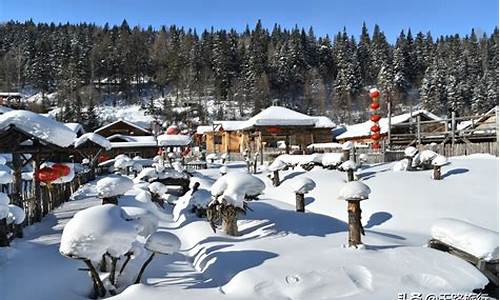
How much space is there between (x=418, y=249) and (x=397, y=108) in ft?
249

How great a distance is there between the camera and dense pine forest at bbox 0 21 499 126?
78.7 m

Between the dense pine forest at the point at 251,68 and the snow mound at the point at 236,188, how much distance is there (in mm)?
63570

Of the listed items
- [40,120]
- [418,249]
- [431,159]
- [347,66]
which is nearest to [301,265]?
[418,249]

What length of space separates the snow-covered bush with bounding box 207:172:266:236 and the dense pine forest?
63.5 metres

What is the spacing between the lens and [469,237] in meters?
6.67

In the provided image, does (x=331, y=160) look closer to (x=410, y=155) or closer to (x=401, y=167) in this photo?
(x=401, y=167)

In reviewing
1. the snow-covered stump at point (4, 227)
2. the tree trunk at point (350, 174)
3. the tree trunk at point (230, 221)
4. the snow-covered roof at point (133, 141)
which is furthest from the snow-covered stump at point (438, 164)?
the snow-covered roof at point (133, 141)

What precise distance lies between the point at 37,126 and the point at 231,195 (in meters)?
5.25

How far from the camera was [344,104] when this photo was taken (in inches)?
3211

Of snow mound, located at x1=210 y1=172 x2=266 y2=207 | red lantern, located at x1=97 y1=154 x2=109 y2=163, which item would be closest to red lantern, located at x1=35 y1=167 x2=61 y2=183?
snow mound, located at x1=210 y1=172 x2=266 y2=207

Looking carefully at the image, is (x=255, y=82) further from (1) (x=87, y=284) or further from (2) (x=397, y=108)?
(1) (x=87, y=284)

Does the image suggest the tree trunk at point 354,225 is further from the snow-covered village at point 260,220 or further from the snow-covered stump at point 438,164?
the snow-covered stump at point 438,164

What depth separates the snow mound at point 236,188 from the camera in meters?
9.77

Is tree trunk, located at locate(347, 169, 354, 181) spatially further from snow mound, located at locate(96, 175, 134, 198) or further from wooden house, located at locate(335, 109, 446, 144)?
wooden house, located at locate(335, 109, 446, 144)
